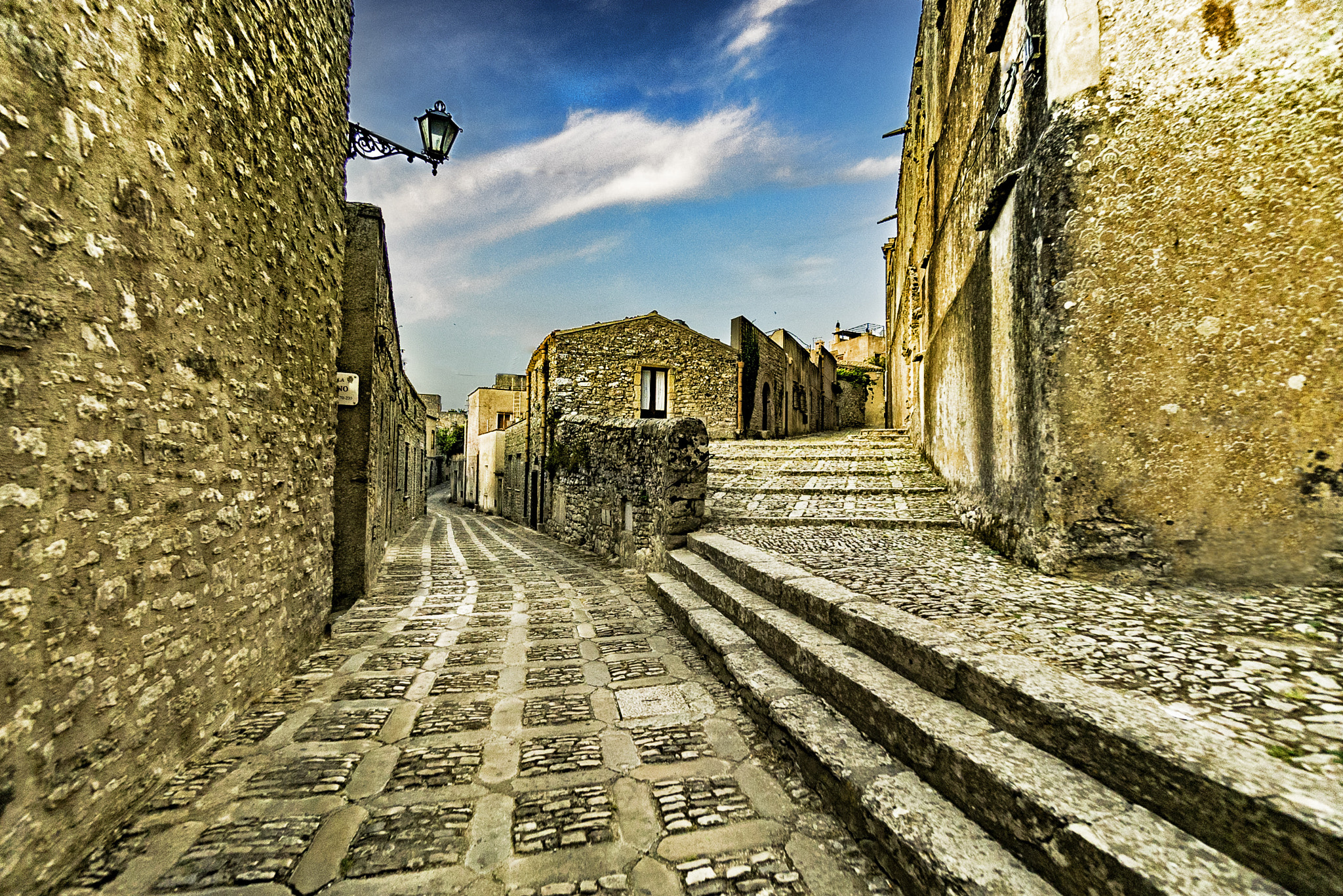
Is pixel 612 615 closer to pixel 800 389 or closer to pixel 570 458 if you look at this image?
pixel 570 458

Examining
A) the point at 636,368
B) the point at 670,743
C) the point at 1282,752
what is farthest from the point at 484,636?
the point at 636,368

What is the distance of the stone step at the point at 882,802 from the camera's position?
154 centimetres

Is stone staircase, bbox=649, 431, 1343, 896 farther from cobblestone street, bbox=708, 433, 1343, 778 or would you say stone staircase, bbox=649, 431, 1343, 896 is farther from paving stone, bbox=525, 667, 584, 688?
paving stone, bbox=525, 667, 584, 688

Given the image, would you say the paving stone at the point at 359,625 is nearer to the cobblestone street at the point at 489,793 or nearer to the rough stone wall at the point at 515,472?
the cobblestone street at the point at 489,793

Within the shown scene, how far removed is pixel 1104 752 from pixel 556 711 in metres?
2.42

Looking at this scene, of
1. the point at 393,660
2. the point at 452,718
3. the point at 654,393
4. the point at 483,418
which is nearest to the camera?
the point at 452,718

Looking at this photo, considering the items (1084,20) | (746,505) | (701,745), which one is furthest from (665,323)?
(701,745)

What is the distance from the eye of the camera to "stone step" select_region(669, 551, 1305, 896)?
4.25 feet

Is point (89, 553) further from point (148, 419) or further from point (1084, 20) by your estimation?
point (1084, 20)

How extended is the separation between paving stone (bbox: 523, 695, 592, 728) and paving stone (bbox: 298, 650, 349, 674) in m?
1.52

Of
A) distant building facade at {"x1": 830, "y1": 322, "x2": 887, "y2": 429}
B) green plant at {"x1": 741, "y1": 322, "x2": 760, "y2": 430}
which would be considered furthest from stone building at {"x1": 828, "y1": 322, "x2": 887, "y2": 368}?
green plant at {"x1": 741, "y1": 322, "x2": 760, "y2": 430}

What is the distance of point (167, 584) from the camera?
7.43 ft

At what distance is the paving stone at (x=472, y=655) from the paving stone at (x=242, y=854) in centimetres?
163

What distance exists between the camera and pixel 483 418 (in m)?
26.3
